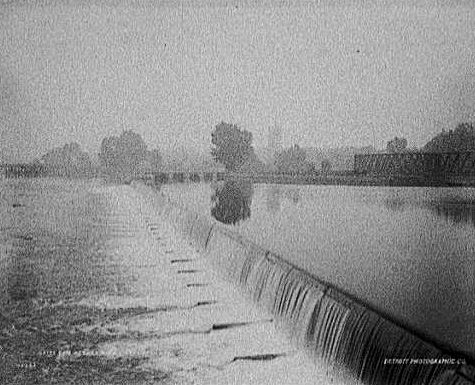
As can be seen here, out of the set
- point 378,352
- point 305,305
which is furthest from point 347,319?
point 305,305

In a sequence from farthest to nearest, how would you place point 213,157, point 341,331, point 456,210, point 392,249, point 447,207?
point 213,157, point 447,207, point 456,210, point 392,249, point 341,331

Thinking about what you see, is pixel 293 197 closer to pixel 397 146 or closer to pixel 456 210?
pixel 456 210

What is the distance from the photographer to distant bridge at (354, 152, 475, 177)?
13.2 m

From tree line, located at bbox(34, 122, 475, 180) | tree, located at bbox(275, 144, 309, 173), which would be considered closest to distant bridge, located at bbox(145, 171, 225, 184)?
tree line, located at bbox(34, 122, 475, 180)

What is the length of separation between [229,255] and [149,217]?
4.45 meters

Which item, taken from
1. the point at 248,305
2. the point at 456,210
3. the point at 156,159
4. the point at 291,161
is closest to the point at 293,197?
the point at 456,210

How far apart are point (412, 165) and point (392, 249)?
12.5 m

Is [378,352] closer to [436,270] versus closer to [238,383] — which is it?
[238,383]

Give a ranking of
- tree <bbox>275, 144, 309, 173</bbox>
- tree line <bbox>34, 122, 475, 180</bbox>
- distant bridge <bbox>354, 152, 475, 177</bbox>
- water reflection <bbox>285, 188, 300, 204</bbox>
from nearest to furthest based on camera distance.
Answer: water reflection <bbox>285, 188, 300, 204</bbox> → distant bridge <bbox>354, 152, 475, 177</bbox> → tree line <bbox>34, 122, 475, 180</bbox> → tree <bbox>275, 144, 309, 173</bbox>

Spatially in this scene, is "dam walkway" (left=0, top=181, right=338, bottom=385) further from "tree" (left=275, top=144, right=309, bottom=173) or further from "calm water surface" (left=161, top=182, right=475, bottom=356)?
"tree" (left=275, top=144, right=309, bottom=173)

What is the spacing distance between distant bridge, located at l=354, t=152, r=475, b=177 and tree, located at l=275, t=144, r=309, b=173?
218cm

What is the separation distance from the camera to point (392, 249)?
459cm

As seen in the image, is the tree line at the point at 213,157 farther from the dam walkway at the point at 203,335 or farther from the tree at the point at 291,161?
the dam walkway at the point at 203,335

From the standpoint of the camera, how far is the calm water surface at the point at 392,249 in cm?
287
